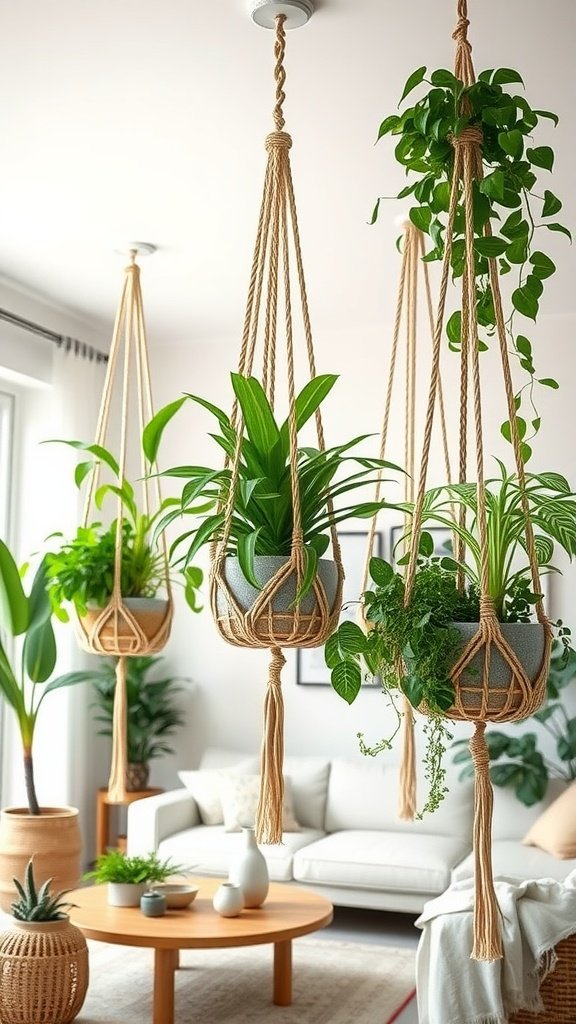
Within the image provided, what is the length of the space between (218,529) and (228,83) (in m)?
1.79

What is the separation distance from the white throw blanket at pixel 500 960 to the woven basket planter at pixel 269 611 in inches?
65.5

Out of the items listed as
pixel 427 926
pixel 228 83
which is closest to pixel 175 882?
pixel 427 926

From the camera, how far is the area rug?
3.73 m

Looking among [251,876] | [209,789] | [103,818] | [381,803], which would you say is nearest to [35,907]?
[251,876]

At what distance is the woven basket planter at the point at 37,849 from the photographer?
459cm

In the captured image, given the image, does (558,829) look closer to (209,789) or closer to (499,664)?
(209,789)

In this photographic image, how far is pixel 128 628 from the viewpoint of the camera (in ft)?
10.8

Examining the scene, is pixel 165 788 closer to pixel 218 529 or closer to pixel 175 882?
pixel 175 882

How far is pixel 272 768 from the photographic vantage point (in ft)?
6.05

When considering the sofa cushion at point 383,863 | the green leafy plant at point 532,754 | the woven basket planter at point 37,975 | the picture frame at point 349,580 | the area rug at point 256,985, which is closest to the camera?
the woven basket planter at point 37,975

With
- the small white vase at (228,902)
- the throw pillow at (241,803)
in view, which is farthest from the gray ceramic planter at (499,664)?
the throw pillow at (241,803)

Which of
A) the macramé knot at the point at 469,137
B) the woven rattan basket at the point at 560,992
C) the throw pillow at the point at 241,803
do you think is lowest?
the woven rattan basket at the point at 560,992

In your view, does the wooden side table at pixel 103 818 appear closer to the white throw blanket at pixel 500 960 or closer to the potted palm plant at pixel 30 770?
the potted palm plant at pixel 30 770

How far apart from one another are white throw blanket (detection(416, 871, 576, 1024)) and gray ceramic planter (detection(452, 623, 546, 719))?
1.71m
